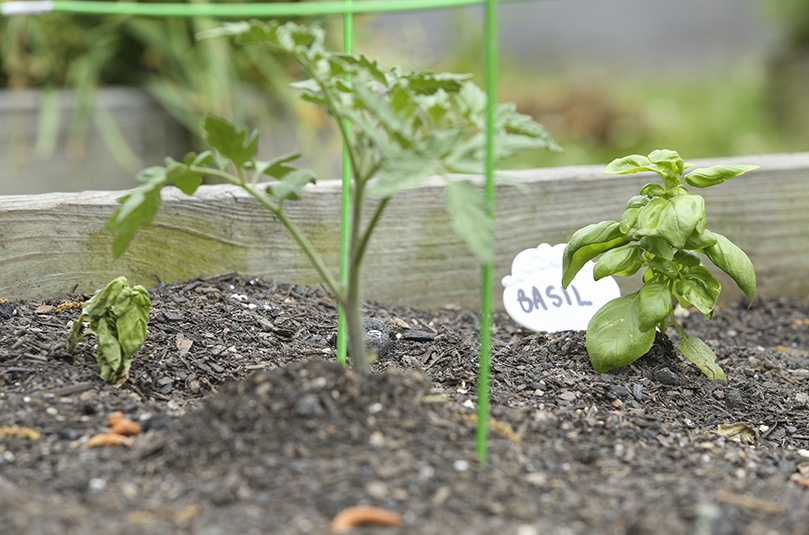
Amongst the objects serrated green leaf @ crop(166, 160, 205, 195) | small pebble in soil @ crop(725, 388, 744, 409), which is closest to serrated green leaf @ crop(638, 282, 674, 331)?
small pebble in soil @ crop(725, 388, 744, 409)

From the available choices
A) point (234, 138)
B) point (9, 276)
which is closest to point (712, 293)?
point (234, 138)

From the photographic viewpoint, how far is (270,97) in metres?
3.22

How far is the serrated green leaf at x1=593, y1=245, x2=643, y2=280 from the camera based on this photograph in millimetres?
1416

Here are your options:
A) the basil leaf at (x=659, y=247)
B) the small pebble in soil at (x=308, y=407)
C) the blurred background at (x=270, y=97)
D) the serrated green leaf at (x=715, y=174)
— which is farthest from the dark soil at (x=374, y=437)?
the blurred background at (x=270, y=97)

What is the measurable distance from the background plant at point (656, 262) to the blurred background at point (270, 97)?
183 cm

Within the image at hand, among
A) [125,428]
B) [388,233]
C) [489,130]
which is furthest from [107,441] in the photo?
[388,233]

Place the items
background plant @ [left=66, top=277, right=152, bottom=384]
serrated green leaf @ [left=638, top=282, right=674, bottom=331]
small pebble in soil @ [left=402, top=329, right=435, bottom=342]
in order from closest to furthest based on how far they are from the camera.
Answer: background plant @ [left=66, top=277, right=152, bottom=384]
serrated green leaf @ [left=638, top=282, right=674, bottom=331]
small pebble in soil @ [left=402, top=329, right=435, bottom=342]

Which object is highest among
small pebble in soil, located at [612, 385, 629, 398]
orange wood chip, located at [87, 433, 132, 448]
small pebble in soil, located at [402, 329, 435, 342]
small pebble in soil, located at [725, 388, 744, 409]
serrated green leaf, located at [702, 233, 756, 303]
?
serrated green leaf, located at [702, 233, 756, 303]

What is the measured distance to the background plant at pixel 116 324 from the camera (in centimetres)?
127

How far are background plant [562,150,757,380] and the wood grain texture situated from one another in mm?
494

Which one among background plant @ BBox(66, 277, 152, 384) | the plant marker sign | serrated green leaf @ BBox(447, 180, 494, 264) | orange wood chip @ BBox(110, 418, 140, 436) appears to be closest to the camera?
serrated green leaf @ BBox(447, 180, 494, 264)

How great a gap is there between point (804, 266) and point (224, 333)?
153 centimetres

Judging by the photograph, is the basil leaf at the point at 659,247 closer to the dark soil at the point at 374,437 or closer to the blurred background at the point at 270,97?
the dark soil at the point at 374,437

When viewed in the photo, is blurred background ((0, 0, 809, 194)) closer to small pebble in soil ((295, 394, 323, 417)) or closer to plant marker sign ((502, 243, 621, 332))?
plant marker sign ((502, 243, 621, 332))
